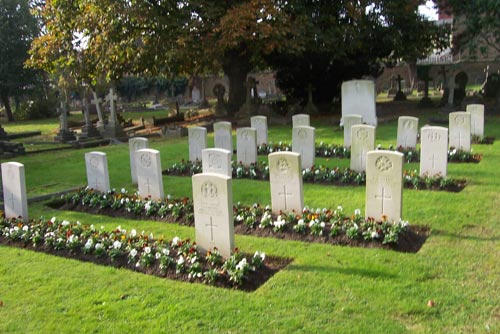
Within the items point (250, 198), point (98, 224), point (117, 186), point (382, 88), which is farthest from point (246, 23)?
point (382, 88)

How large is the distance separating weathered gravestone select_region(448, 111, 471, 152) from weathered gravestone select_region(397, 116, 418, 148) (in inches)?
35.2

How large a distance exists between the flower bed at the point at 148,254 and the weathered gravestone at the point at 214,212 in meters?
0.15

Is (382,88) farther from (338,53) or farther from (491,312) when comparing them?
(491,312)

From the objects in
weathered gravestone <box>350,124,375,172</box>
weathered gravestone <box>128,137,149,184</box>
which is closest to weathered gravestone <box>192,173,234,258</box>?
weathered gravestone <box>128,137,149,184</box>

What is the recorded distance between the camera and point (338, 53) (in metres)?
23.0

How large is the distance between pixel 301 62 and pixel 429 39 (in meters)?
6.27

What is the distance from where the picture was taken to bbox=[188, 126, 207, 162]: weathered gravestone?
44.7 ft

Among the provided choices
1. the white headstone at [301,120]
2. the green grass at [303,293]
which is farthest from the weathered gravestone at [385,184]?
the white headstone at [301,120]

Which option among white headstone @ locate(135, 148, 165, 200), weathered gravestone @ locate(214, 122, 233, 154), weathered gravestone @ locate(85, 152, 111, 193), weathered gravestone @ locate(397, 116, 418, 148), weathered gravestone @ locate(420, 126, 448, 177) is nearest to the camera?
white headstone @ locate(135, 148, 165, 200)

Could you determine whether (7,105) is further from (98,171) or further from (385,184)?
(385,184)

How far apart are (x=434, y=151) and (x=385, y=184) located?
3.28m

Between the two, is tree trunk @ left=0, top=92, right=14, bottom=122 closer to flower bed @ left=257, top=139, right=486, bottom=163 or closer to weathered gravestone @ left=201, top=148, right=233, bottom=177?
flower bed @ left=257, top=139, right=486, bottom=163

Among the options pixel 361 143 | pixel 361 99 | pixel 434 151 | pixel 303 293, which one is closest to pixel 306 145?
pixel 361 143

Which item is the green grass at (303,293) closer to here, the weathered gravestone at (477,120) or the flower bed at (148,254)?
the flower bed at (148,254)
